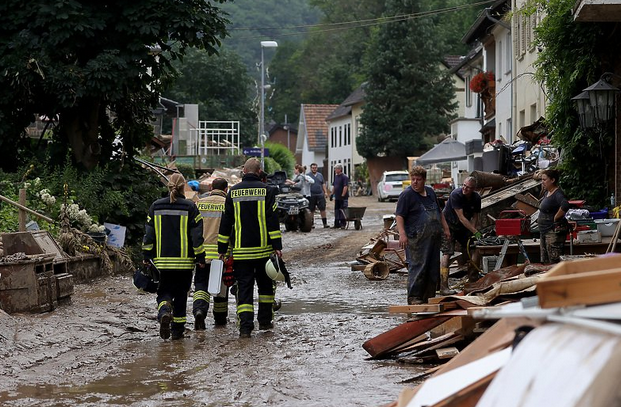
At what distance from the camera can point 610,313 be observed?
388cm

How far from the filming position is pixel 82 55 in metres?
20.9

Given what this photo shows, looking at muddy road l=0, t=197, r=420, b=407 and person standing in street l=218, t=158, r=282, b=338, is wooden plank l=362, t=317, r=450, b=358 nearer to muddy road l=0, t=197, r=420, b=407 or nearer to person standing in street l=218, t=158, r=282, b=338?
muddy road l=0, t=197, r=420, b=407

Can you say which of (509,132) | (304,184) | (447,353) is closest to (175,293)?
(447,353)

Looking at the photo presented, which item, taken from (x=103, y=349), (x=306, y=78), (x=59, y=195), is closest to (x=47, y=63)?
(x=59, y=195)

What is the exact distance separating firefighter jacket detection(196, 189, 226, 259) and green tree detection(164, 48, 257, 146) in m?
66.7

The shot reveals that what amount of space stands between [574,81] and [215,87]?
213 feet

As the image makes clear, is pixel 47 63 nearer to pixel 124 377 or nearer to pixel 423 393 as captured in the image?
pixel 124 377

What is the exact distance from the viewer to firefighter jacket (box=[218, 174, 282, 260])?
1172cm

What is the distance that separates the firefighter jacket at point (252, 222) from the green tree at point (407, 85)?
56.5m

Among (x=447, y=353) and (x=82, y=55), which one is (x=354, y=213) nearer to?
(x=82, y=55)

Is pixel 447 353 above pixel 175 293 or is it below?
below

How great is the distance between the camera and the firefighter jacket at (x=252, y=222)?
461 inches

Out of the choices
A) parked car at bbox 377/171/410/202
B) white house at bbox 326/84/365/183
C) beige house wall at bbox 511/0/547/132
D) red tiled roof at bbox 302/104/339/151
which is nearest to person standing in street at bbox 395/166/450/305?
beige house wall at bbox 511/0/547/132

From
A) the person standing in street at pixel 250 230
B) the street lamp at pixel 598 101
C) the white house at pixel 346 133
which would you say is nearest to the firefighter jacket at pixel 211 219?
the person standing in street at pixel 250 230
